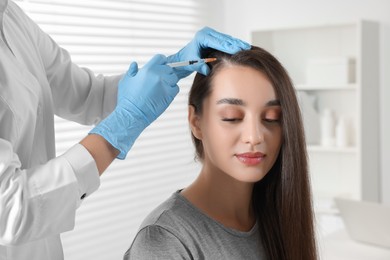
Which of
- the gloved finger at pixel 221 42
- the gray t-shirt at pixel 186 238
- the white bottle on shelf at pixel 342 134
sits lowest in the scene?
the white bottle on shelf at pixel 342 134

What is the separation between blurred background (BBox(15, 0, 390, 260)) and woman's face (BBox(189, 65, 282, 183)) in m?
1.63

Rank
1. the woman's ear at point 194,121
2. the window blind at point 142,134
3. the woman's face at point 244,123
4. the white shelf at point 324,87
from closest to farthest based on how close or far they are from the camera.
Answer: the woman's face at point 244,123, the woman's ear at point 194,121, the window blind at point 142,134, the white shelf at point 324,87

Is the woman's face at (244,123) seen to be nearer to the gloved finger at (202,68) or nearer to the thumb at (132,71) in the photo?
the gloved finger at (202,68)

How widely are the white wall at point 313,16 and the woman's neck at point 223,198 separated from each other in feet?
7.04

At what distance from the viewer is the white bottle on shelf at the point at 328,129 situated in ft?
11.3

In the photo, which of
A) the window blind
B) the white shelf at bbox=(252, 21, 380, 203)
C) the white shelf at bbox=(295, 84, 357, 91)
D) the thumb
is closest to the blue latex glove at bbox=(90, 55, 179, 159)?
the thumb

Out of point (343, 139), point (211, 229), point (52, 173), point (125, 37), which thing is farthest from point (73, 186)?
point (343, 139)

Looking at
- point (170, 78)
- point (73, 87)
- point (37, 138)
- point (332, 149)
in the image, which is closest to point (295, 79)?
point (332, 149)

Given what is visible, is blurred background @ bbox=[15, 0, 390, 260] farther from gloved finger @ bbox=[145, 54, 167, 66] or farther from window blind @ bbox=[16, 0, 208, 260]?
gloved finger @ bbox=[145, 54, 167, 66]

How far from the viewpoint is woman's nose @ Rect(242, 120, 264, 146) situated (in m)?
1.35

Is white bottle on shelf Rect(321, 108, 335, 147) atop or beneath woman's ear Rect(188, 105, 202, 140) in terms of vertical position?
beneath

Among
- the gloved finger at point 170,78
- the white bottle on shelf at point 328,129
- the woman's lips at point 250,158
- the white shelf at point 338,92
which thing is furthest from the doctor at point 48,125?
the white bottle on shelf at point 328,129

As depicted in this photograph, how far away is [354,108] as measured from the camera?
3482 mm

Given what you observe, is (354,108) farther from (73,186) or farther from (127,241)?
(73,186)
